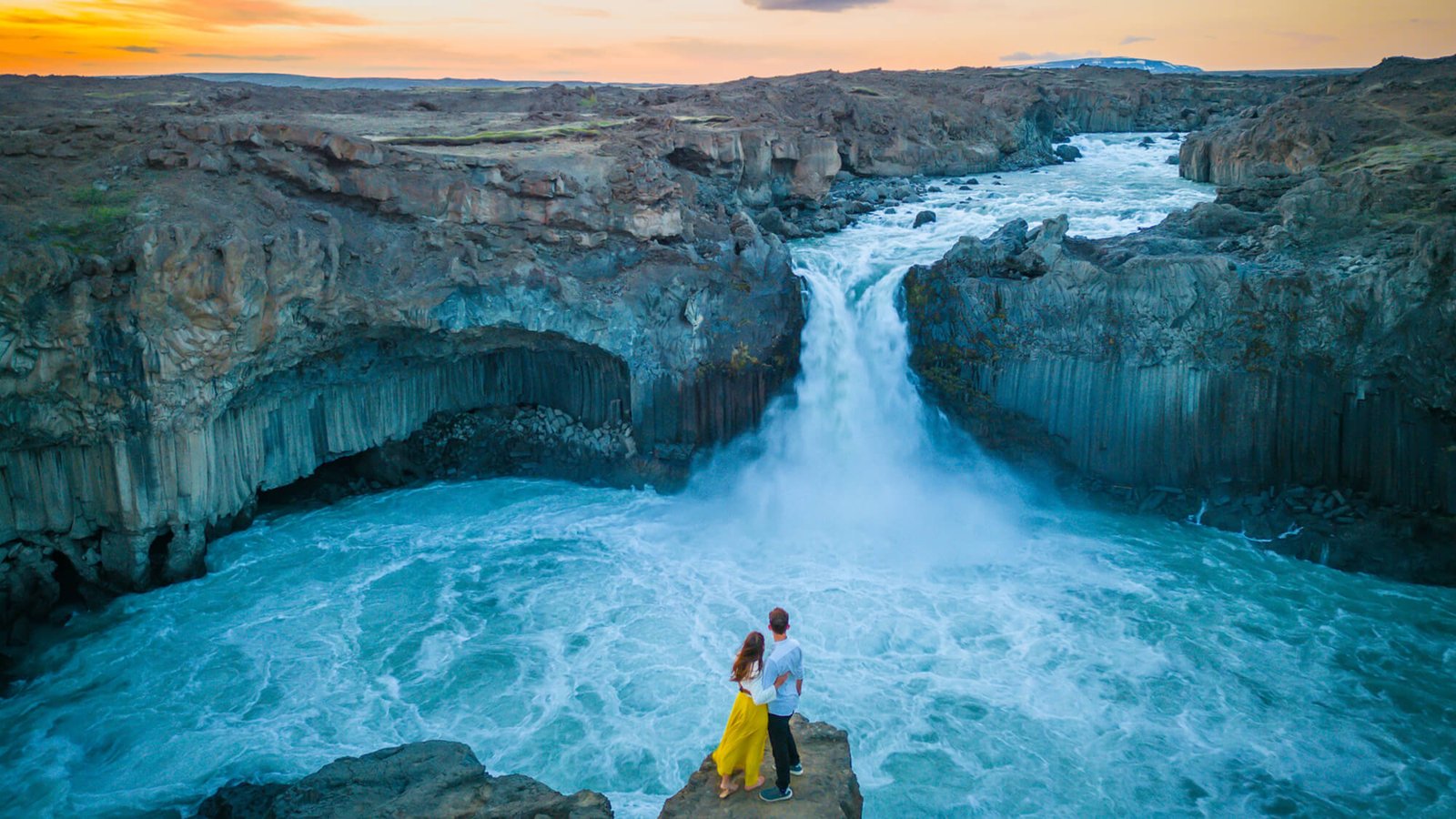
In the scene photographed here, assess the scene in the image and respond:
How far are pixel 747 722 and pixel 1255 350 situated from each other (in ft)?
53.1

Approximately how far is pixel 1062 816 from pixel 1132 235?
15.8m

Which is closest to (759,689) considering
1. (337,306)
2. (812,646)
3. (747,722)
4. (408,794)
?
(747,722)

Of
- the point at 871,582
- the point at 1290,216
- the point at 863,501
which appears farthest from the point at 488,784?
the point at 1290,216

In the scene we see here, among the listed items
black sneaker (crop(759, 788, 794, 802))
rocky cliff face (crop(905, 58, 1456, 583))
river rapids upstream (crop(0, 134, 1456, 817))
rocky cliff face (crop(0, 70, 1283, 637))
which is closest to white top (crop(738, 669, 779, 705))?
black sneaker (crop(759, 788, 794, 802))

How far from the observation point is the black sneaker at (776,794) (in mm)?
9398

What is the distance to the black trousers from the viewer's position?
9414 millimetres

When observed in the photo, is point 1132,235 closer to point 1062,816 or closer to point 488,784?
point 1062,816

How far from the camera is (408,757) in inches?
491

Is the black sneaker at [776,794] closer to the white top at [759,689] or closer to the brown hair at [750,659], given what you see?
the white top at [759,689]

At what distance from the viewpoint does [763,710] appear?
934 centimetres

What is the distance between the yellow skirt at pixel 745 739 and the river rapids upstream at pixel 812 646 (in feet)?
13.1

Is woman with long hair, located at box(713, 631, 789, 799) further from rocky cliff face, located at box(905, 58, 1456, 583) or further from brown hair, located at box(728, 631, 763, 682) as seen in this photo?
rocky cliff face, located at box(905, 58, 1456, 583)

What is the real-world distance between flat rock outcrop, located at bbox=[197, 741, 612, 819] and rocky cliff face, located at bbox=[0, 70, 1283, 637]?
801cm

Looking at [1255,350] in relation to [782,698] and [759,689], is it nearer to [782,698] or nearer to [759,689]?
[782,698]
